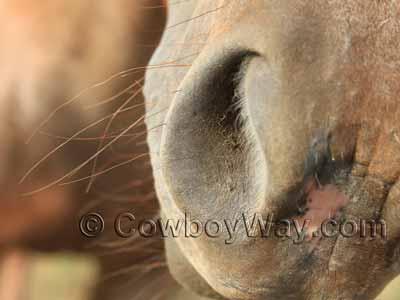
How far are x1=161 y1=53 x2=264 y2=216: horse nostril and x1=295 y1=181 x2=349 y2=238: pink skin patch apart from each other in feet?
0.18

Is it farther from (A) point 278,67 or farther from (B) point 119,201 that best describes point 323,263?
(B) point 119,201

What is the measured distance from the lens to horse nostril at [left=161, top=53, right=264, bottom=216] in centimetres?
73

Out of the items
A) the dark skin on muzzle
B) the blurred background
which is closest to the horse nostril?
the dark skin on muzzle

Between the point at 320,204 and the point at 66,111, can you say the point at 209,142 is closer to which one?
the point at 320,204

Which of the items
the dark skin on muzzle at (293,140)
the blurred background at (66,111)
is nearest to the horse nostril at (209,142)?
the dark skin on muzzle at (293,140)

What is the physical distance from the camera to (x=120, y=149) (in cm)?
156

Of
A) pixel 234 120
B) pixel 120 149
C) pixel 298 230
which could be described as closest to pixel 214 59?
pixel 234 120

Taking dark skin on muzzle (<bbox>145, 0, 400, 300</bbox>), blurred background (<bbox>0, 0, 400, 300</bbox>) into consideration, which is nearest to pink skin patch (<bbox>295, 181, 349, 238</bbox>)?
dark skin on muzzle (<bbox>145, 0, 400, 300</bbox>)

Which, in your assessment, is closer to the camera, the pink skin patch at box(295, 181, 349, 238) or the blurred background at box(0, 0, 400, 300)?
the pink skin patch at box(295, 181, 349, 238)

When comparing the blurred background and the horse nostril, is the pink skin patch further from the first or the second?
the blurred background

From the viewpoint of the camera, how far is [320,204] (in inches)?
27.5

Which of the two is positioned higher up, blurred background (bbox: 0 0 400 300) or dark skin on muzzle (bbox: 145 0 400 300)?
dark skin on muzzle (bbox: 145 0 400 300)

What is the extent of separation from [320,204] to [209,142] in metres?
0.13

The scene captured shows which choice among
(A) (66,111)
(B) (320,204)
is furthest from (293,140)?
(A) (66,111)
